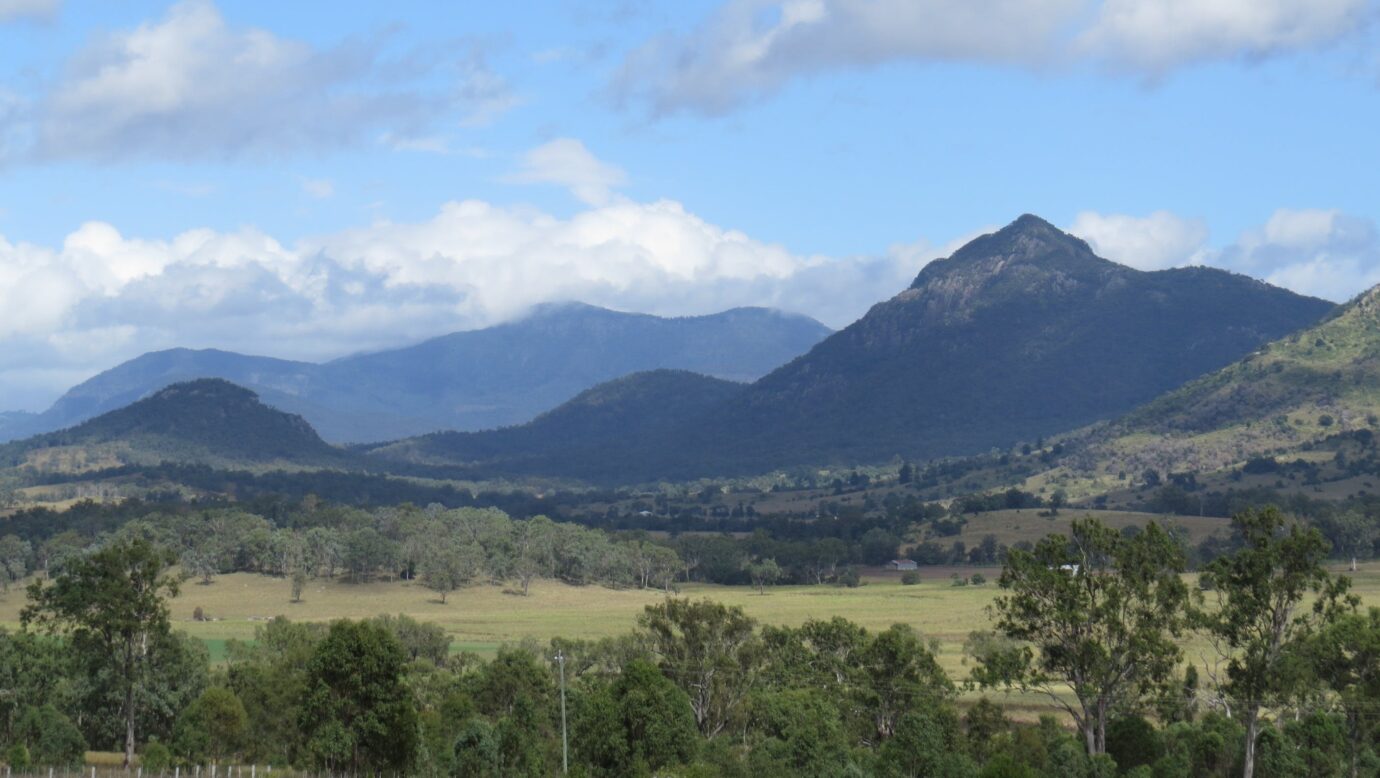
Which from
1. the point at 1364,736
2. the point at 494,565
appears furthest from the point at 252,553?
the point at 1364,736

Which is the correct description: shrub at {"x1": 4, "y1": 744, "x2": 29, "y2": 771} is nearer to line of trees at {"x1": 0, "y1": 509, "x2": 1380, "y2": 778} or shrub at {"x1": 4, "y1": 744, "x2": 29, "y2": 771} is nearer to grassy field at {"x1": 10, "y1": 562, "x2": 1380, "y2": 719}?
line of trees at {"x1": 0, "y1": 509, "x2": 1380, "y2": 778}

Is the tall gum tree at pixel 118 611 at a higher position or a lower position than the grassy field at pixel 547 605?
higher

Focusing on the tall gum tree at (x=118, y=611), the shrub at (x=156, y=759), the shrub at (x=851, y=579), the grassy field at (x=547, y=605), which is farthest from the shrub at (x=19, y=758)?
the shrub at (x=851, y=579)

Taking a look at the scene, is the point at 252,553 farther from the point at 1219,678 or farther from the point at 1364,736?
the point at 1364,736

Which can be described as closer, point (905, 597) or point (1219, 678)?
point (1219, 678)

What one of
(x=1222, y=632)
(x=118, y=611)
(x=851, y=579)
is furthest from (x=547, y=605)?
(x=1222, y=632)

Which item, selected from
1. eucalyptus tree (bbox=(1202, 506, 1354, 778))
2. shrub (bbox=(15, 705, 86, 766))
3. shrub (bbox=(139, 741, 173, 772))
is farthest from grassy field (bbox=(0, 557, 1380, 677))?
eucalyptus tree (bbox=(1202, 506, 1354, 778))

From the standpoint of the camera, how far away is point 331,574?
18412 cm

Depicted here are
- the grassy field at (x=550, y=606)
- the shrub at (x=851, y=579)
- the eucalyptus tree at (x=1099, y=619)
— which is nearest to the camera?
the eucalyptus tree at (x=1099, y=619)

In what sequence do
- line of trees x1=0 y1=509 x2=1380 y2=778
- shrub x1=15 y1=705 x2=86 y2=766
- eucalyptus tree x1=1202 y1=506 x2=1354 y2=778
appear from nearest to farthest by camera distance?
1. eucalyptus tree x1=1202 y1=506 x2=1354 y2=778
2. line of trees x1=0 y1=509 x2=1380 y2=778
3. shrub x1=15 y1=705 x2=86 y2=766

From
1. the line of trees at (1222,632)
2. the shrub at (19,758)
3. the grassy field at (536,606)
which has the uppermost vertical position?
the line of trees at (1222,632)

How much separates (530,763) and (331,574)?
403 feet

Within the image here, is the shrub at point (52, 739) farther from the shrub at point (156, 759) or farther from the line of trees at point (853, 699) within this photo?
the shrub at point (156, 759)

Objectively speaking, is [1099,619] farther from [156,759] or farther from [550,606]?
[550,606]
